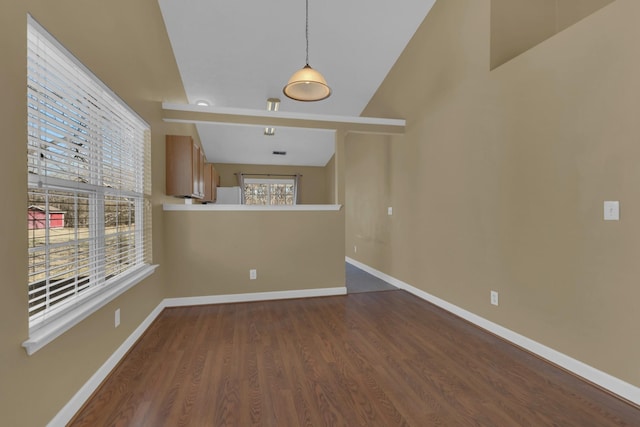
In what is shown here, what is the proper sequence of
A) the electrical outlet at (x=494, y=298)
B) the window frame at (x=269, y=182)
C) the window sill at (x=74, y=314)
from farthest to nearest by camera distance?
the window frame at (x=269, y=182), the electrical outlet at (x=494, y=298), the window sill at (x=74, y=314)

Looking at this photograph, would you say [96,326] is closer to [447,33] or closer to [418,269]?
[418,269]

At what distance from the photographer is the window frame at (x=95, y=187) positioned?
1470mm

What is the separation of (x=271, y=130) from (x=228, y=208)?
300cm

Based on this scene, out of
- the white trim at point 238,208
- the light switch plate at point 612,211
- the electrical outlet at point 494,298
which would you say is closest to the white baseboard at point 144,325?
the white trim at point 238,208

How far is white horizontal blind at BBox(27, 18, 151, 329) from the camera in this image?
1.48 m

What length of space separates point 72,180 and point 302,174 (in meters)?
7.07

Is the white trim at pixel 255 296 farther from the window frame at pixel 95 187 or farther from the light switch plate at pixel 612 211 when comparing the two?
the light switch plate at pixel 612 211

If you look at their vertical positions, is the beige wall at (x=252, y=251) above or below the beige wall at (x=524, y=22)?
below

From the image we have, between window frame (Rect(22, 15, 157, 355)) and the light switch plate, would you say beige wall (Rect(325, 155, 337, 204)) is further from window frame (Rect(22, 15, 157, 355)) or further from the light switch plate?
the light switch plate

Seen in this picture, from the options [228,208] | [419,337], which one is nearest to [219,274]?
[228,208]

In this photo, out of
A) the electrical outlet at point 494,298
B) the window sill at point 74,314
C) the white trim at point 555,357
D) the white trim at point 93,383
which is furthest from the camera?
the electrical outlet at point 494,298

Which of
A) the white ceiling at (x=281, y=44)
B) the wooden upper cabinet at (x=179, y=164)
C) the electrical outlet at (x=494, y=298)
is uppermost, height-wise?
the white ceiling at (x=281, y=44)

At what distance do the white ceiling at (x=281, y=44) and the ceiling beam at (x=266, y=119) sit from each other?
217 millimetres

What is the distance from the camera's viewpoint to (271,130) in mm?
6344
